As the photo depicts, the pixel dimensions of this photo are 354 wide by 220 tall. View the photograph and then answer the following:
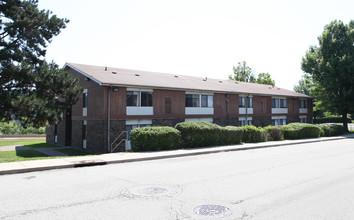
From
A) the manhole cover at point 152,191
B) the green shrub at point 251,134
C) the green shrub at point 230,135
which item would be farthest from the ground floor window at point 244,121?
the manhole cover at point 152,191

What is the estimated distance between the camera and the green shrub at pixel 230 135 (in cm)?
2012

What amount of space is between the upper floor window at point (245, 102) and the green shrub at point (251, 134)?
7558 mm

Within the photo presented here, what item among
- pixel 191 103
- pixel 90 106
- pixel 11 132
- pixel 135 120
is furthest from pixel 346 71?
pixel 11 132

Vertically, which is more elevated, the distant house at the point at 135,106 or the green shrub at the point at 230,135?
the distant house at the point at 135,106

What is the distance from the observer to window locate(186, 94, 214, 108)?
2550 centimetres

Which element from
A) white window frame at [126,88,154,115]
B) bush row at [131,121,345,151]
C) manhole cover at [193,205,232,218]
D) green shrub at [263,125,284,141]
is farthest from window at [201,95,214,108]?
manhole cover at [193,205,232,218]

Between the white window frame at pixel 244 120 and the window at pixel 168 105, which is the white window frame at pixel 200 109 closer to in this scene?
the window at pixel 168 105

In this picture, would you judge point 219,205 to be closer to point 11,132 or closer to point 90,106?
point 90,106

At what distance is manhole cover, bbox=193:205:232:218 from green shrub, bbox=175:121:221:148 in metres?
12.3

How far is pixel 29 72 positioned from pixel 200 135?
39.3 ft

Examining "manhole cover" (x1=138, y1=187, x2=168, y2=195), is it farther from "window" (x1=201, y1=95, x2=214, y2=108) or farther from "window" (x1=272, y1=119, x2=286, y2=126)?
"window" (x1=272, y1=119, x2=286, y2=126)

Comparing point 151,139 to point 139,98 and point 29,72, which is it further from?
point 29,72

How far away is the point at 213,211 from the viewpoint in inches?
227

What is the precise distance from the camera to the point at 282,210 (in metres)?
5.85
